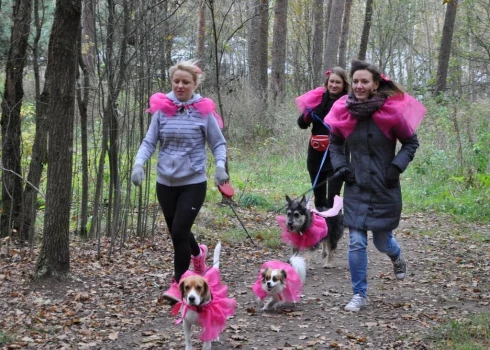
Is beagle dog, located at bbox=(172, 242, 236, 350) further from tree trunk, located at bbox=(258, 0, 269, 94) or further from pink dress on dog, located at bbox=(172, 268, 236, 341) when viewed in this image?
tree trunk, located at bbox=(258, 0, 269, 94)

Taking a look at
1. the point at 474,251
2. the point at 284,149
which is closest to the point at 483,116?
the point at 284,149

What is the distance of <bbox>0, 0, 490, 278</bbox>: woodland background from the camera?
582 cm

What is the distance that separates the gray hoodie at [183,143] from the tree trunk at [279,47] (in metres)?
14.0

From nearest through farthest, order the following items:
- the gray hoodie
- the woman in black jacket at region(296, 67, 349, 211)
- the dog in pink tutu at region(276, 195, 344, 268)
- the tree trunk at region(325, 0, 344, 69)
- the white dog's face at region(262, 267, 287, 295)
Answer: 1. the gray hoodie
2. the white dog's face at region(262, 267, 287, 295)
3. the dog in pink tutu at region(276, 195, 344, 268)
4. the woman in black jacket at region(296, 67, 349, 211)
5. the tree trunk at region(325, 0, 344, 69)

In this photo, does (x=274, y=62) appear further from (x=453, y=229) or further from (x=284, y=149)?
(x=453, y=229)

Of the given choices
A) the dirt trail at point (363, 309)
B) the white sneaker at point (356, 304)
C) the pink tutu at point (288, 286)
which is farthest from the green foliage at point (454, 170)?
the pink tutu at point (288, 286)

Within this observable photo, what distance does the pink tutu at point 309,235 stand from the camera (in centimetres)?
692

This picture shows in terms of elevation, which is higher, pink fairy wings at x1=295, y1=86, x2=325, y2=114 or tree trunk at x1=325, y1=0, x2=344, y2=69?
tree trunk at x1=325, y1=0, x2=344, y2=69

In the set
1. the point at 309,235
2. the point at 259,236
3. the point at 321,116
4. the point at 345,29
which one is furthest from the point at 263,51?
the point at 309,235

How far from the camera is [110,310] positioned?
553 cm

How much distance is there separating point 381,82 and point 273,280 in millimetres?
2129

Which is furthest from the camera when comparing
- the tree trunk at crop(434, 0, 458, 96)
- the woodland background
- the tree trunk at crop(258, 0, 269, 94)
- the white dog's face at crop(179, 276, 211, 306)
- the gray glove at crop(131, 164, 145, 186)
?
the tree trunk at crop(434, 0, 458, 96)

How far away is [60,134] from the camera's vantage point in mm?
5695

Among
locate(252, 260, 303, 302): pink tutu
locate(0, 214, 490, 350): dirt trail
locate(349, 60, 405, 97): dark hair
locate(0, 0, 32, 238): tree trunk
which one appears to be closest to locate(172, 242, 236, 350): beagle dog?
locate(0, 214, 490, 350): dirt trail
